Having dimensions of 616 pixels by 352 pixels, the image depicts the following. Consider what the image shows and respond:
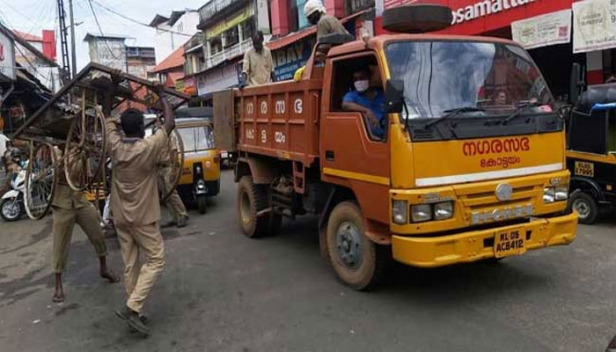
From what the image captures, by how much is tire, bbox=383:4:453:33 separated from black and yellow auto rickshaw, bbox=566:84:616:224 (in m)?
3.03

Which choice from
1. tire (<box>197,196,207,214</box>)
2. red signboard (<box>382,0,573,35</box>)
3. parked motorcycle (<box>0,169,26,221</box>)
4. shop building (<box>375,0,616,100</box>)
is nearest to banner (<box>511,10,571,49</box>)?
shop building (<box>375,0,616,100</box>)

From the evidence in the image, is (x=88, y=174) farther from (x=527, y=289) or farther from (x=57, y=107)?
(x=527, y=289)

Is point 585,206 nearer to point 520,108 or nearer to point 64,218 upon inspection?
point 520,108

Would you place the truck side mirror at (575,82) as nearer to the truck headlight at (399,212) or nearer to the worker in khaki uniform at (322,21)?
the truck headlight at (399,212)

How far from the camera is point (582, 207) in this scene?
291 inches

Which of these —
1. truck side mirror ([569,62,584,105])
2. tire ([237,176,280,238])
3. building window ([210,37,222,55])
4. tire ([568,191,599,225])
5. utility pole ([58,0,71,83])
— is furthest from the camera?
building window ([210,37,222,55])

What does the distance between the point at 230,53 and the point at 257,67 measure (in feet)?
80.9

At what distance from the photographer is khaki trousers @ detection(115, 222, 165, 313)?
4.33 meters

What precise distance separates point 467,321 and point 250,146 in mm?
4036

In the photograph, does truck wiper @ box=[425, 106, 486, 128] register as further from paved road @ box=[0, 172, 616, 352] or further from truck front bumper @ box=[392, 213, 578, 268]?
paved road @ box=[0, 172, 616, 352]

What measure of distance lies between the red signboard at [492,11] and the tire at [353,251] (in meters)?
7.11

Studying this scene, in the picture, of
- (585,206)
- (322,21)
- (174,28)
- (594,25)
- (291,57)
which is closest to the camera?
(322,21)

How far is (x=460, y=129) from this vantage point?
4363mm

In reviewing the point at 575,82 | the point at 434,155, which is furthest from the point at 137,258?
the point at 575,82
